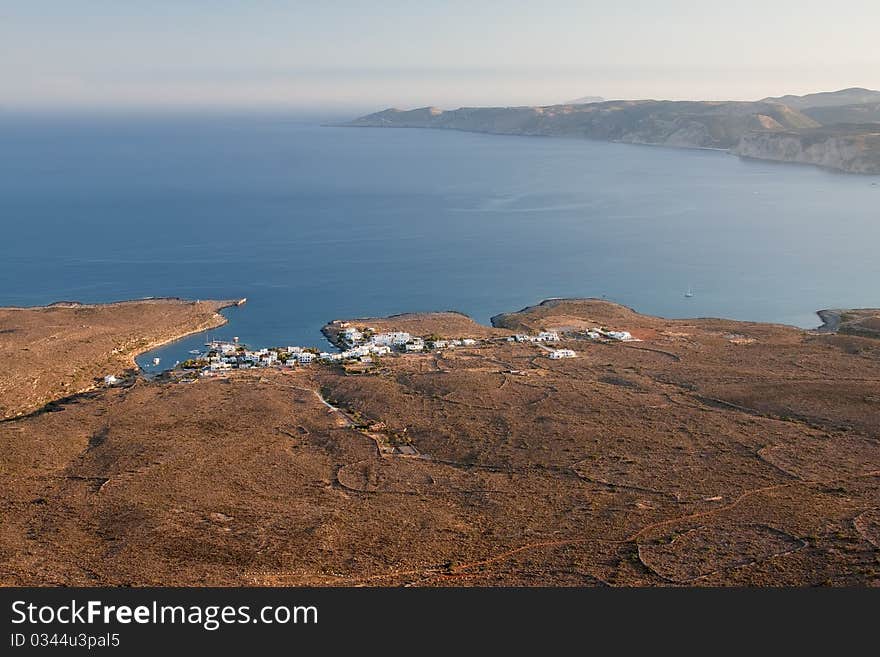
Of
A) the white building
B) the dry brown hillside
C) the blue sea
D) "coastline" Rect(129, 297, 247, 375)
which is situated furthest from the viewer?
the blue sea

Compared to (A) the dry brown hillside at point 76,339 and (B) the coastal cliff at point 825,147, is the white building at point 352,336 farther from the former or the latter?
(B) the coastal cliff at point 825,147

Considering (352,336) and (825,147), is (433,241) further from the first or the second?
(825,147)

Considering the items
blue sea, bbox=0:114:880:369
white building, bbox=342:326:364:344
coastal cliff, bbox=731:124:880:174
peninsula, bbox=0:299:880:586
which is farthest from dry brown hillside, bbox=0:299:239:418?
coastal cliff, bbox=731:124:880:174

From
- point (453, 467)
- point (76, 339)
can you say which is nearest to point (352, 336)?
point (76, 339)

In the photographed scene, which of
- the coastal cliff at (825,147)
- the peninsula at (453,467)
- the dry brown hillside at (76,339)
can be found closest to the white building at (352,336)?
the peninsula at (453,467)

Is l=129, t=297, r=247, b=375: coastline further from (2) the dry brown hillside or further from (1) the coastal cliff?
(1) the coastal cliff

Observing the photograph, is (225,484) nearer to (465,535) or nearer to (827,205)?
(465,535)
